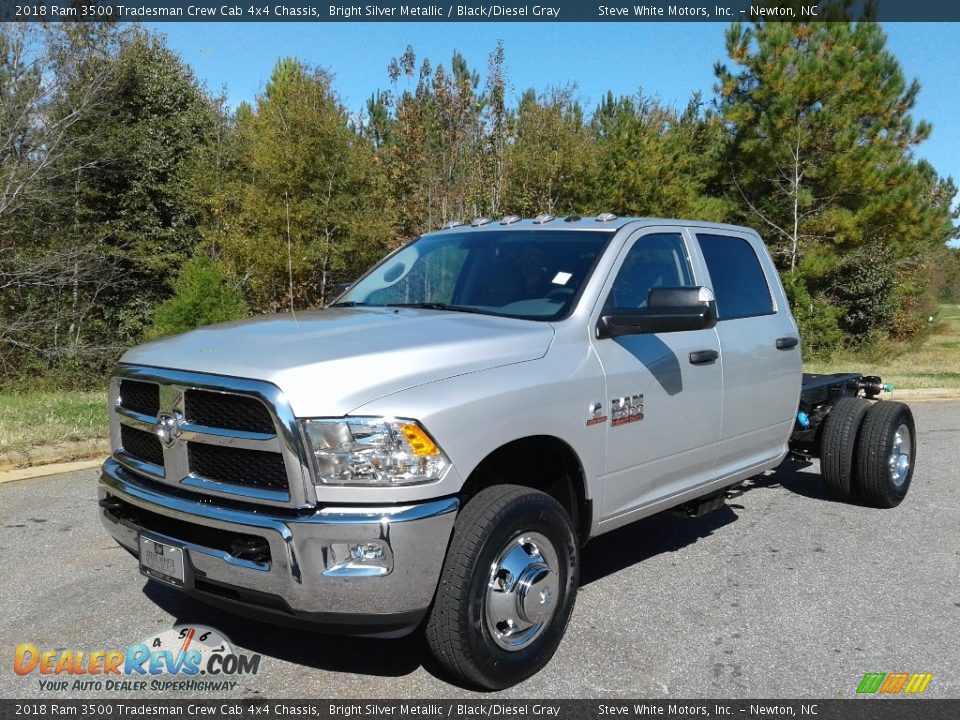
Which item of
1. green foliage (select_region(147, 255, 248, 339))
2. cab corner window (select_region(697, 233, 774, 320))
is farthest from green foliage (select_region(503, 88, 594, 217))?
cab corner window (select_region(697, 233, 774, 320))

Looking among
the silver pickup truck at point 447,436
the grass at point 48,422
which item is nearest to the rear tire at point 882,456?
the silver pickup truck at point 447,436

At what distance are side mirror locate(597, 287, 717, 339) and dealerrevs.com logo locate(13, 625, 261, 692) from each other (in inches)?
85.4

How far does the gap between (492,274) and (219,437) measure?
1.82 metres

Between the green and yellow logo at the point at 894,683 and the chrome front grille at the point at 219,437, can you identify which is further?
the green and yellow logo at the point at 894,683

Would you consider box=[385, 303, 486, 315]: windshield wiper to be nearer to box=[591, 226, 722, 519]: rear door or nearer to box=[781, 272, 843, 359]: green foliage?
box=[591, 226, 722, 519]: rear door

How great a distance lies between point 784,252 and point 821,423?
17.8m

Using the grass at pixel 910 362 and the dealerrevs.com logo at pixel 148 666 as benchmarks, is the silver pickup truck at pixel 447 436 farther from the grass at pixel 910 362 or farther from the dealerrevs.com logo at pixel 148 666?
the grass at pixel 910 362

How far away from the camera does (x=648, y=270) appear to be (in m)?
4.56

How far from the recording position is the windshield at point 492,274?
420 cm

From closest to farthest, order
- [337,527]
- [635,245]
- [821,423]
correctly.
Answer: [337,527] → [635,245] → [821,423]

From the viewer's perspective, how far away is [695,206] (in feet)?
74.9

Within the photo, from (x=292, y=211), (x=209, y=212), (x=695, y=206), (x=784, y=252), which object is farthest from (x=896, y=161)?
(x=209, y=212)

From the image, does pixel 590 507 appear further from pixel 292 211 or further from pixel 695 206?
pixel 292 211

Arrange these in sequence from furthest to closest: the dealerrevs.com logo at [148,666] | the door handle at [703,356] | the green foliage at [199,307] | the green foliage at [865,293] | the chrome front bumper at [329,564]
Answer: the green foliage at [865,293] < the green foliage at [199,307] < the door handle at [703,356] < the dealerrevs.com logo at [148,666] < the chrome front bumper at [329,564]
